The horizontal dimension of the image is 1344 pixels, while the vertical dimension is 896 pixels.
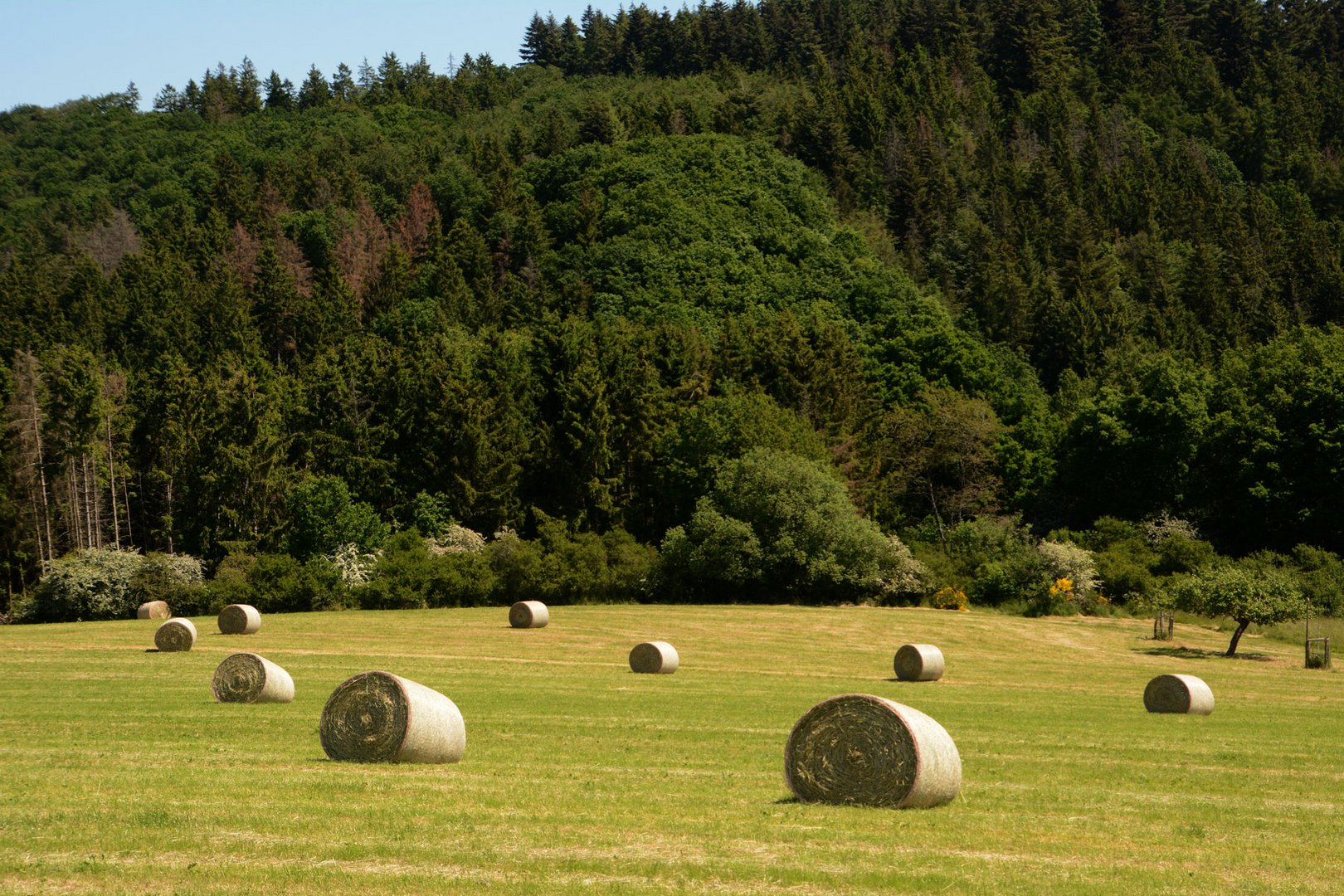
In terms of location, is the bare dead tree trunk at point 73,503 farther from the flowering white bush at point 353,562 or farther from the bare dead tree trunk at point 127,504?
A: the flowering white bush at point 353,562

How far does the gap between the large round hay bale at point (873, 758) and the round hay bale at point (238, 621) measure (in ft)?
115

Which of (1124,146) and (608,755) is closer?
(608,755)

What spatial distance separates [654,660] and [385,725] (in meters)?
20.3

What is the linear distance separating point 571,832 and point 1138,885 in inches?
216

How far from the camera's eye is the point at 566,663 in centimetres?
4172

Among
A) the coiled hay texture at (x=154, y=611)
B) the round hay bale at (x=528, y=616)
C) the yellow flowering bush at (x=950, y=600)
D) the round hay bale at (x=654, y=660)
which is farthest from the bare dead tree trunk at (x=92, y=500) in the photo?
the round hay bale at (x=654, y=660)

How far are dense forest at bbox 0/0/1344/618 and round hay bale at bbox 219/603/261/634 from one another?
14.1 meters

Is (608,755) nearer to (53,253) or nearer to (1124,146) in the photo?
(53,253)

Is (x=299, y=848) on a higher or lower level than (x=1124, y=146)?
lower

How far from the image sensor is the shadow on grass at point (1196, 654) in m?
49.9

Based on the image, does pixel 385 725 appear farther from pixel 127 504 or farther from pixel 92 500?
pixel 127 504

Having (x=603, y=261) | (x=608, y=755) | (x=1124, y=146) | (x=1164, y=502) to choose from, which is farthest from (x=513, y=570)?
(x=1124, y=146)

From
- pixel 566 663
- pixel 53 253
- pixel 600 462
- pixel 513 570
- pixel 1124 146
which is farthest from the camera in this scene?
pixel 1124 146

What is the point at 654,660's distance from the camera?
39.3 m
